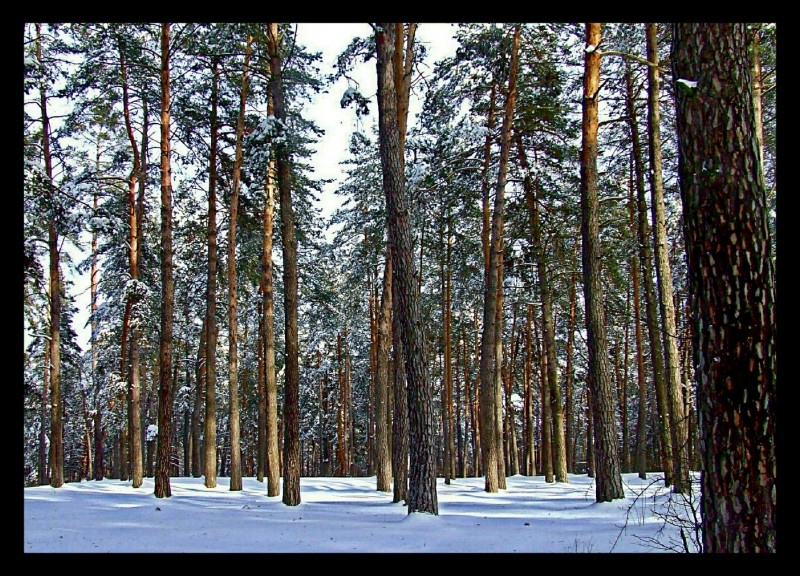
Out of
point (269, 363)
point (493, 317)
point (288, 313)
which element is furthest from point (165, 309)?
point (493, 317)

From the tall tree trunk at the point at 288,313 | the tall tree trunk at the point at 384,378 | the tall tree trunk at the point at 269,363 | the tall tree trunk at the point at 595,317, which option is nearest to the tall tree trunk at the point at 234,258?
the tall tree trunk at the point at 269,363

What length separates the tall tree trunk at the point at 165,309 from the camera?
13352 millimetres

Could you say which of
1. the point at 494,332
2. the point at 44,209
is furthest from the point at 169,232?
the point at 494,332

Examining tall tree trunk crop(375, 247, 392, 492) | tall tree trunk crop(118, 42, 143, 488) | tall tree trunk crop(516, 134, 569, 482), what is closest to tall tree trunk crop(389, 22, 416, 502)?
tall tree trunk crop(375, 247, 392, 492)

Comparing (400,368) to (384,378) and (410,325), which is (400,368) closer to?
(410,325)

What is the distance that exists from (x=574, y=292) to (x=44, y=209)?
18219 mm

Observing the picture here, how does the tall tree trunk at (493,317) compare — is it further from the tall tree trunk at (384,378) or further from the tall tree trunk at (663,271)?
the tall tree trunk at (663,271)

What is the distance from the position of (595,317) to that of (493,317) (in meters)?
4.33

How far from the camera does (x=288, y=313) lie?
41.7ft

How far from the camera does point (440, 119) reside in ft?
46.8

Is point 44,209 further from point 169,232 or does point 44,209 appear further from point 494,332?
point 494,332

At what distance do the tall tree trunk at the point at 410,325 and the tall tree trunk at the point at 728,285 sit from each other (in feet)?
14.9

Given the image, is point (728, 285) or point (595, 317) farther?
point (595, 317)

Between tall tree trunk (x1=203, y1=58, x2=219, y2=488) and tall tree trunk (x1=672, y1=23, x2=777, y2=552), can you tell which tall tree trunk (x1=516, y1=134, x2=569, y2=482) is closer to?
tall tree trunk (x1=203, y1=58, x2=219, y2=488)
